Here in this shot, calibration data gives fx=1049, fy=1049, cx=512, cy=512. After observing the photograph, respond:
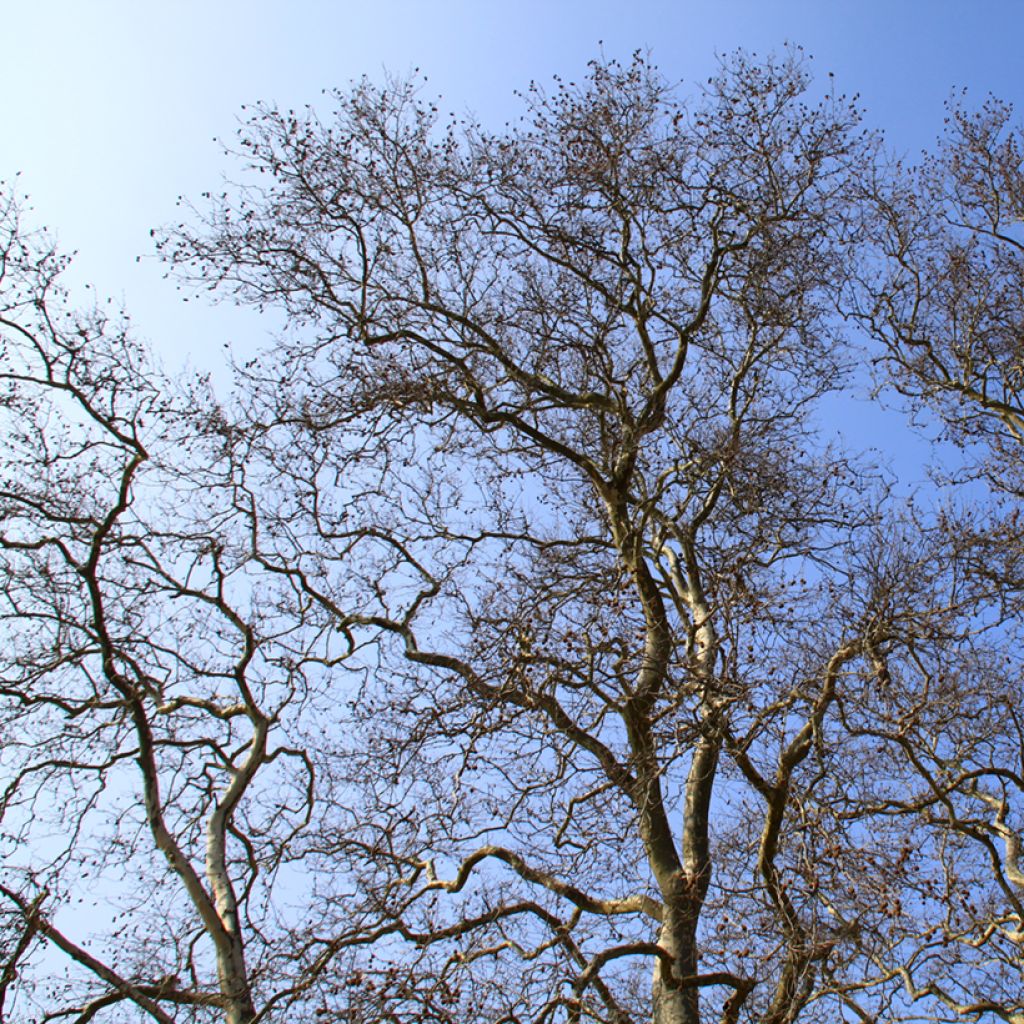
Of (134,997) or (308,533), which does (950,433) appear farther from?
(134,997)

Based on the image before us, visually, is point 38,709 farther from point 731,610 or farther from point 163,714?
point 731,610

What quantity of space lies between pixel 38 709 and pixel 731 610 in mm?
6363

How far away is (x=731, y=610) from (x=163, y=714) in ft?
19.1

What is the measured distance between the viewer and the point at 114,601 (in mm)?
9266

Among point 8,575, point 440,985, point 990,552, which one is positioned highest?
point 8,575

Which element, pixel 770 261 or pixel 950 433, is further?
pixel 950 433

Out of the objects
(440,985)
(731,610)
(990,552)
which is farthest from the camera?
(990,552)

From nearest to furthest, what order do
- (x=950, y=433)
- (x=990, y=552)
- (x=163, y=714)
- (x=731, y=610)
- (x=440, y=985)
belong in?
1. (x=731, y=610)
2. (x=440, y=985)
3. (x=990, y=552)
4. (x=163, y=714)
5. (x=950, y=433)

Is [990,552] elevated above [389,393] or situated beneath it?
situated beneath

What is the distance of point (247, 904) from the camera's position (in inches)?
348

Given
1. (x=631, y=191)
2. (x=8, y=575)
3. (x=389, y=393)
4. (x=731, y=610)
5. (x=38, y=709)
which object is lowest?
(x=731, y=610)

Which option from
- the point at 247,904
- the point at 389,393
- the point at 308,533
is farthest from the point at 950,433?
the point at 247,904

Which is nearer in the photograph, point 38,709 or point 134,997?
point 134,997

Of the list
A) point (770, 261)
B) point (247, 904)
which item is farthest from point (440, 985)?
point (770, 261)
